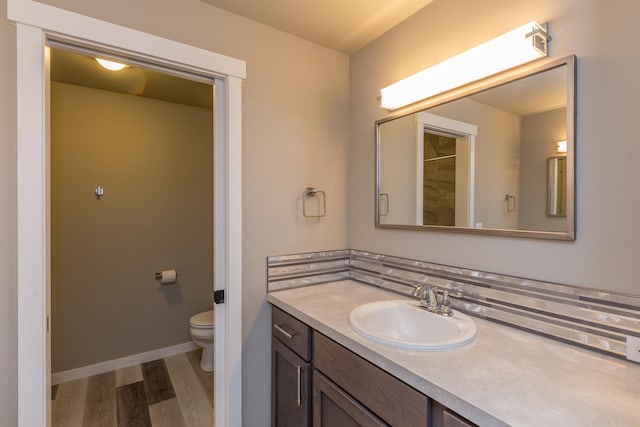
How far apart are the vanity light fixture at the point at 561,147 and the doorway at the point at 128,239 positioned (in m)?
2.26

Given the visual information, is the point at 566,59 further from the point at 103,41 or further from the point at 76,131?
the point at 76,131

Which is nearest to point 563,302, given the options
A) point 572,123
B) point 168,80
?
point 572,123

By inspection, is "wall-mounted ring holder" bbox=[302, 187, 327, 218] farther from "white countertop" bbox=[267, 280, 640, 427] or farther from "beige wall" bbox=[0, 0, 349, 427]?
"white countertop" bbox=[267, 280, 640, 427]

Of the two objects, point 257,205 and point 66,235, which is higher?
point 257,205

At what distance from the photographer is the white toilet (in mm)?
2402

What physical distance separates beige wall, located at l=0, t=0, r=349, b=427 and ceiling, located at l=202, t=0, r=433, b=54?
0.06 m

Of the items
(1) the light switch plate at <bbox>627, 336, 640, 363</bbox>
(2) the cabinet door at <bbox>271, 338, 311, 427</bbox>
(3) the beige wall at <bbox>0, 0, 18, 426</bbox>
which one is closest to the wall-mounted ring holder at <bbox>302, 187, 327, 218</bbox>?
(2) the cabinet door at <bbox>271, 338, 311, 427</bbox>

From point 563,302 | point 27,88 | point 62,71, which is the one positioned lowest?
point 563,302

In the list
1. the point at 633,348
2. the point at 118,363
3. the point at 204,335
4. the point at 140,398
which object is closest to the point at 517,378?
the point at 633,348

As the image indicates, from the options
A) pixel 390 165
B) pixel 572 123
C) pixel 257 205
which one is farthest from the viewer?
pixel 390 165

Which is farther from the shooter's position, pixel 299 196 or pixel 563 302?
pixel 299 196

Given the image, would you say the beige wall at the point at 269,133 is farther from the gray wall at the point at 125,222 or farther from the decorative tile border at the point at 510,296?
the gray wall at the point at 125,222

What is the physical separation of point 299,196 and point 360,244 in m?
0.50

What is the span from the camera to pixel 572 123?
1.03 meters
